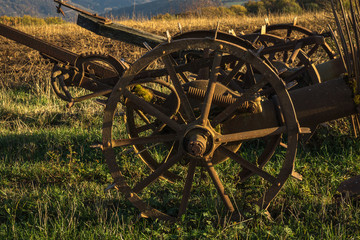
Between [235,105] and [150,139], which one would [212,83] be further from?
[150,139]

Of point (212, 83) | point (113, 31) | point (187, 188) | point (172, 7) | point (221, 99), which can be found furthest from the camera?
point (172, 7)

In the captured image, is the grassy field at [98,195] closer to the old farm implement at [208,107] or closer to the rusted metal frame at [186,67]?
the old farm implement at [208,107]

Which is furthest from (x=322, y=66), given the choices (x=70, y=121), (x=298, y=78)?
(x=70, y=121)

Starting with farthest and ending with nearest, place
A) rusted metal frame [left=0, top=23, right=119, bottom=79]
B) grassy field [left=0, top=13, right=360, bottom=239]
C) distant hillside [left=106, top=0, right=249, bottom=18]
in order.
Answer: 1. distant hillside [left=106, top=0, right=249, bottom=18]
2. rusted metal frame [left=0, top=23, right=119, bottom=79]
3. grassy field [left=0, top=13, right=360, bottom=239]

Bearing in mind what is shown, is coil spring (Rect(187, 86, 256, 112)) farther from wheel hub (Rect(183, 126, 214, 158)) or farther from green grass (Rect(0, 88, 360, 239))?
green grass (Rect(0, 88, 360, 239))

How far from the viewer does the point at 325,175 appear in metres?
4.33

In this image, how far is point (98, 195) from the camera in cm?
387

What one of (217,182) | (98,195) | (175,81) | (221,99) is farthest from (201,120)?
(98,195)

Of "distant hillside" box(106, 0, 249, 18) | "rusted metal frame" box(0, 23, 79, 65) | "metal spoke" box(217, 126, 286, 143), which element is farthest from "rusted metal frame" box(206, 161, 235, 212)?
"distant hillside" box(106, 0, 249, 18)

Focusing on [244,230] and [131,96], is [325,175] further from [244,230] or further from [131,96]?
[131,96]

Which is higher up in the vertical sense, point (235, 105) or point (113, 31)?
point (113, 31)

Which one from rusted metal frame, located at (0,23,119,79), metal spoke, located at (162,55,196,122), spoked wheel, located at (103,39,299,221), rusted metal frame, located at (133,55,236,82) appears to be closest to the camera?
spoked wheel, located at (103,39,299,221)

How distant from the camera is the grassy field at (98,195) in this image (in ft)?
10.6

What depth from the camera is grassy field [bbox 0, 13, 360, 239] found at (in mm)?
3230
